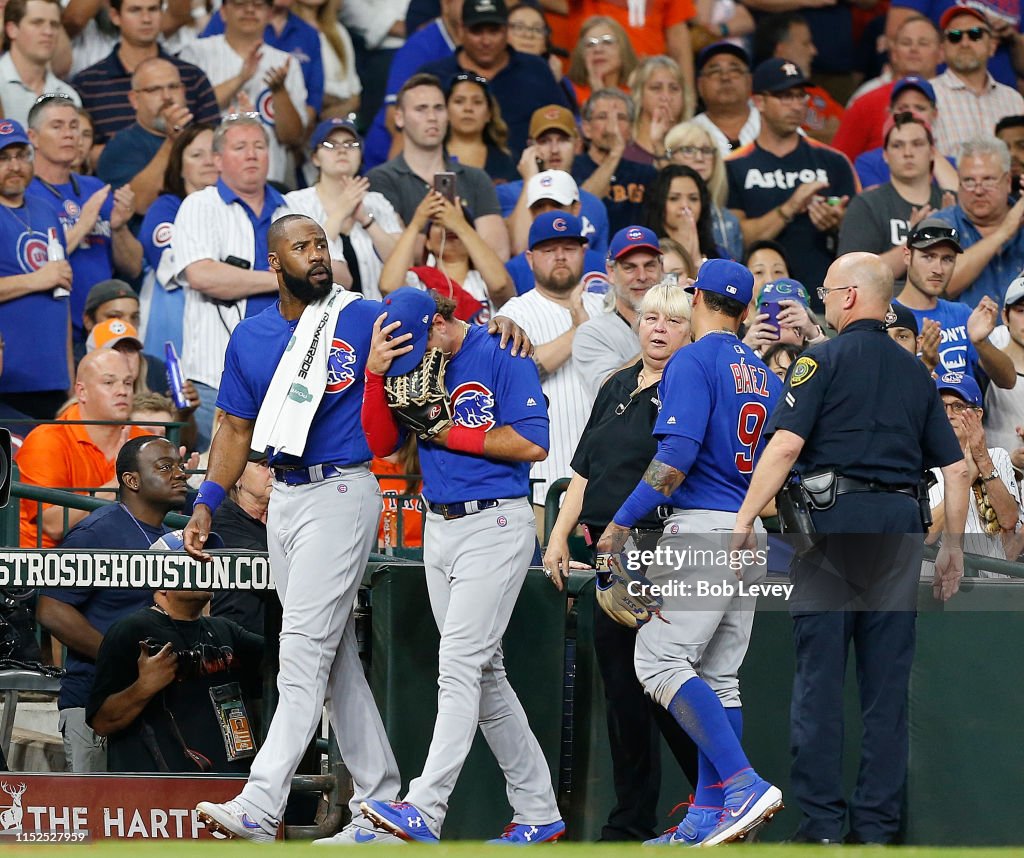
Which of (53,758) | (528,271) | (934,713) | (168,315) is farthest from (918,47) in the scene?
(53,758)

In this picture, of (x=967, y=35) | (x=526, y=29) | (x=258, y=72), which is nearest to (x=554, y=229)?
(x=258, y=72)

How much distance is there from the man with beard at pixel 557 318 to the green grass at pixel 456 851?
11.4 ft

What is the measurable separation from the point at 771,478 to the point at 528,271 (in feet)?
14.6

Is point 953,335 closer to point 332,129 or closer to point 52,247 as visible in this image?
point 332,129

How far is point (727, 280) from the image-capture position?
6.59 metres

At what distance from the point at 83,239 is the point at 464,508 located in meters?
4.57

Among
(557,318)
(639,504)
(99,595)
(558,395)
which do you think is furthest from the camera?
(557,318)

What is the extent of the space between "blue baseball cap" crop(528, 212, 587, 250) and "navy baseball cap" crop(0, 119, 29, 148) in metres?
2.87

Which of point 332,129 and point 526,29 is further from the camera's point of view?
point 526,29

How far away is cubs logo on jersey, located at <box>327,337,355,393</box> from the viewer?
6.62 m

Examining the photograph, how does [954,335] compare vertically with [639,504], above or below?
above

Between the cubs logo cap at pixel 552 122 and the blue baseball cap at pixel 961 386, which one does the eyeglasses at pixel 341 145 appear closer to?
the cubs logo cap at pixel 552 122

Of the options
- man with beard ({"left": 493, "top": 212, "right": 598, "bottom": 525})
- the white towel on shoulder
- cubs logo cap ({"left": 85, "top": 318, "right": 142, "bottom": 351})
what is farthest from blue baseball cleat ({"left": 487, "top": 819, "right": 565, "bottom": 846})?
cubs logo cap ({"left": 85, "top": 318, "right": 142, "bottom": 351})

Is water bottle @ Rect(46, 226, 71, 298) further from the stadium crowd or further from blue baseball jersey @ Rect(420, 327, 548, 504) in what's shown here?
blue baseball jersey @ Rect(420, 327, 548, 504)
